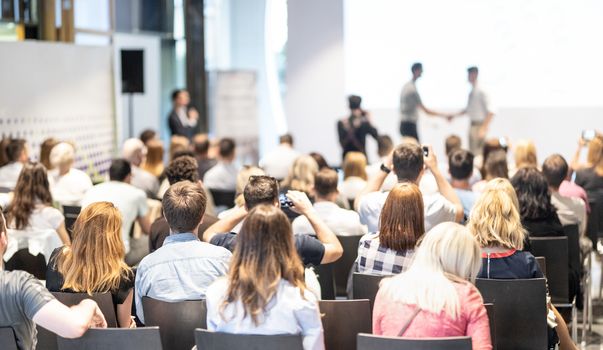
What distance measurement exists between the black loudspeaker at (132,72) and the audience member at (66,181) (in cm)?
447

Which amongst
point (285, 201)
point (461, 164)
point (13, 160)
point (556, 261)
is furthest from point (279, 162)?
point (285, 201)

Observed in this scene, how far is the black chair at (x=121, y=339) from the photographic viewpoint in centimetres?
316

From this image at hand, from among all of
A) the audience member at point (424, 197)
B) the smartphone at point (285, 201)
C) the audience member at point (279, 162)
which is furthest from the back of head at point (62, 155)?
the smartphone at point (285, 201)

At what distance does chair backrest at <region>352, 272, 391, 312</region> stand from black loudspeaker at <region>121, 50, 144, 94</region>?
7.97 m

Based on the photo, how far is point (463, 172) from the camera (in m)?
6.21

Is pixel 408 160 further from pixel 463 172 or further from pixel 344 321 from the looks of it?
pixel 344 321

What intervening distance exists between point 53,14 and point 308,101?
13.3 ft

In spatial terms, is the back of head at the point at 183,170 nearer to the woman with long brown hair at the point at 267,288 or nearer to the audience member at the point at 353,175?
the audience member at the point at 353,175

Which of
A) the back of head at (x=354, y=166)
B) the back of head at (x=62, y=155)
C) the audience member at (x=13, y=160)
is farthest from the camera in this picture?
the back of head at (x=354, y=166)

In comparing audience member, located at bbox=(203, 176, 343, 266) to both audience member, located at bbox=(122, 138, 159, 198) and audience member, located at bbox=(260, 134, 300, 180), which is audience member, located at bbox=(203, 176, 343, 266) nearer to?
audience member, located at bbox=(122, 138, 159, 198)

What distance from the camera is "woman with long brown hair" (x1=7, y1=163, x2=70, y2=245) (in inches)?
215

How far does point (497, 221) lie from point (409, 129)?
7.73 m

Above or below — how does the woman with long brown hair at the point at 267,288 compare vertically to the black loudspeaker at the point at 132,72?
below

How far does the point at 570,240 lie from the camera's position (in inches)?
218
